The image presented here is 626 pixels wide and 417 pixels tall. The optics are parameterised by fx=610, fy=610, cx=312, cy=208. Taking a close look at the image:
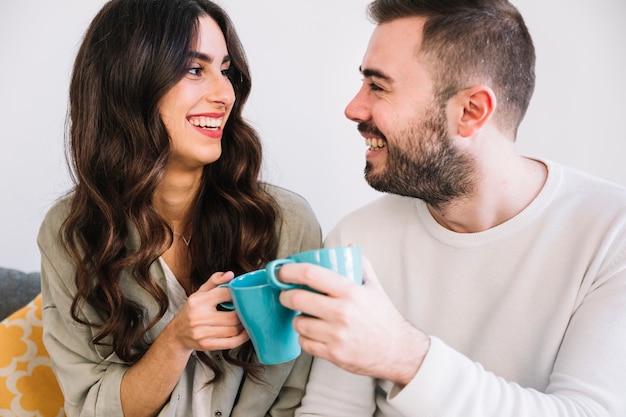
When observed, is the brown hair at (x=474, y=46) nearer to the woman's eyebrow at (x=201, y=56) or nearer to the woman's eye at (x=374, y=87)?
the woman's eye at (x=374, y=87)

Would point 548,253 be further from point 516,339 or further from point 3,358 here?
point 3,358

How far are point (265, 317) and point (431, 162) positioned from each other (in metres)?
0.56

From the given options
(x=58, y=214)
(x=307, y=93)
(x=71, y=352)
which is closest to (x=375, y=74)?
(x=307, y=93)

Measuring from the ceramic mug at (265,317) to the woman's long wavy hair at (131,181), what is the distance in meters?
0.43

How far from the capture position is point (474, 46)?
1309mm

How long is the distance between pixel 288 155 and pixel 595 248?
109 centimetres

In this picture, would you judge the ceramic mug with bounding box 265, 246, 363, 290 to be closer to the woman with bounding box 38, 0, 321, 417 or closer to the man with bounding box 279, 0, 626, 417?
the man with bounding box 279, 0, 626, 417

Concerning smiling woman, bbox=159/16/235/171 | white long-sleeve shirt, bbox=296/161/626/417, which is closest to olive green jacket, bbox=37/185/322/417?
white long-sleeve shirt, bbox=296/161/626/417

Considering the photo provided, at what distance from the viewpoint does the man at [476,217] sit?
1.23 m

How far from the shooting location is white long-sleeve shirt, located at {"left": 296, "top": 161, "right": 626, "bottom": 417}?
1.03 metres

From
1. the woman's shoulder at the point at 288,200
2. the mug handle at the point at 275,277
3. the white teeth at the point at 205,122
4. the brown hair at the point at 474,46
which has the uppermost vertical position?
the brown hair at the point at 474,46

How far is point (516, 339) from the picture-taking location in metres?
1.28

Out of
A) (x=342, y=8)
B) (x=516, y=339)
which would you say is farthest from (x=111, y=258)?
(x=342, y=8)

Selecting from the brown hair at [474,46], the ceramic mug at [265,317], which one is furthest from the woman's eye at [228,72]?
the ceramic mug at [265,317]
